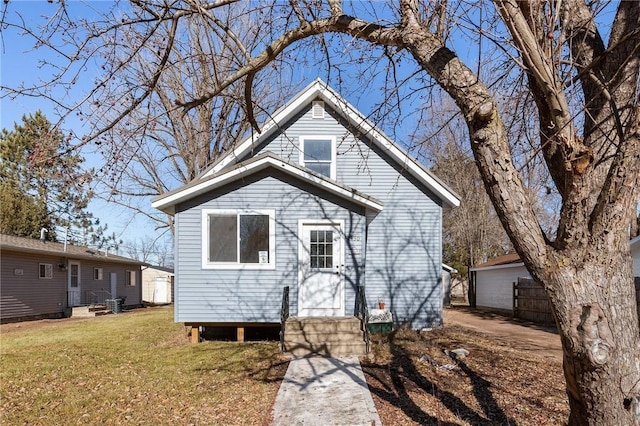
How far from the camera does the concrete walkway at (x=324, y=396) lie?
501cm

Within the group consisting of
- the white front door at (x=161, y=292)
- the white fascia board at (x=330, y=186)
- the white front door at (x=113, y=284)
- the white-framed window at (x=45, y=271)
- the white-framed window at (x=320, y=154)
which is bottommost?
the white front door at (x=161, y=292)

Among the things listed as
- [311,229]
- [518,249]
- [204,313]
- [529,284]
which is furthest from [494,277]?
[518,249]

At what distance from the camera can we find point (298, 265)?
9703mm

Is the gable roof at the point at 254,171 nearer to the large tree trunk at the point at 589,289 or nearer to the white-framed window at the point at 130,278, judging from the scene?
the large tree trunk at the point at 589,289

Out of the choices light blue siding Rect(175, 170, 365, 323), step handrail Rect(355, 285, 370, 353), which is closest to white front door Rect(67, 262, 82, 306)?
light blue siding Rect(175, 170, 365, 323)

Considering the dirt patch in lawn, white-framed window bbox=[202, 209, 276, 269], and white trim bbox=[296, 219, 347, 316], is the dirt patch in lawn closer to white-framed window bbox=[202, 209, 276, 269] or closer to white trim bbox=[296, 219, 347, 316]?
white trim bbox=[296, 219, 347, 316]

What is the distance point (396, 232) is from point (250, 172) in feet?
14.0

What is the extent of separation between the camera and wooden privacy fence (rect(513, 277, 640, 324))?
14.9 metres

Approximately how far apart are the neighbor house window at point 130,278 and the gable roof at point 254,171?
21524 millimetres

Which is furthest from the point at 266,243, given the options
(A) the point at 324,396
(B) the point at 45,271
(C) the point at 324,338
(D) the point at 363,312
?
(B) the point at 45,271

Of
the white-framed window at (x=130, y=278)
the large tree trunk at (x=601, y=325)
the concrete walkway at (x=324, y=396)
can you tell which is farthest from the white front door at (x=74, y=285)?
the large tree trunk at (x=601, y=325)

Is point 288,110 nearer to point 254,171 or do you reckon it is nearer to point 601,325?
point 254,171

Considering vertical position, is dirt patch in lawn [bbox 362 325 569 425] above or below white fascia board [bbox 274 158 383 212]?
below

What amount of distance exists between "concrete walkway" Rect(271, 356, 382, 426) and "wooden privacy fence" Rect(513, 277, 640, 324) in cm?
1050
